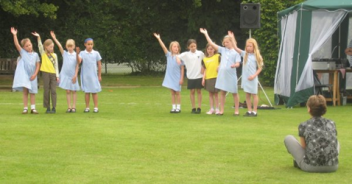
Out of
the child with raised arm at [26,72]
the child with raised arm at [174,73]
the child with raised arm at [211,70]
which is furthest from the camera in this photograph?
the child with raised arm at [174,73]

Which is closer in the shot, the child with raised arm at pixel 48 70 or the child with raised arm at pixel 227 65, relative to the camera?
the child with raised arm at pixel 227 65

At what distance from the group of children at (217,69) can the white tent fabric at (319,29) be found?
2.94m

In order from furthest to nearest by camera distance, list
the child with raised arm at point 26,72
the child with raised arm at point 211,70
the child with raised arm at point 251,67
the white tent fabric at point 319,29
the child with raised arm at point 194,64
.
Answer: the white tent fabric at point 319,29 < the child with raised arm at point 194,64 < the child with raised arm at point 211,70 < the child with raised arm at point 26,72 < the child with raised arm at point 251,67

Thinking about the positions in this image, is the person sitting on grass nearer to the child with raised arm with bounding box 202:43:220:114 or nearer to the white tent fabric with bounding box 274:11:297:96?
the child with raised arm with bounding box 202:43:220:114

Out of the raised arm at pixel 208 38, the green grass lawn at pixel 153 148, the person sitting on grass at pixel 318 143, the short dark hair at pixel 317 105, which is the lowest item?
the green grass lawn at pixel 153 148

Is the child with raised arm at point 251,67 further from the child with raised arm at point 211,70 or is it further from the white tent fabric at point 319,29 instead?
the white tent fabric at point 319,29

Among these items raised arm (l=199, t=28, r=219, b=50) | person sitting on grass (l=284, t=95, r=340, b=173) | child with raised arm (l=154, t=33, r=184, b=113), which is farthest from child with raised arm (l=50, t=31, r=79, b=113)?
person sitting on grass (l=284, t=95, r=340, b=173)

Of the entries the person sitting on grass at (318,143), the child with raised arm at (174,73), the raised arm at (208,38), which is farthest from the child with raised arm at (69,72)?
the person sitting on grass at (318,143)

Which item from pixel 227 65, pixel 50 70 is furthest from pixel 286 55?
pixel 50 70

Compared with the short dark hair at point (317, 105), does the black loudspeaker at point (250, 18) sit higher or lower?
higher

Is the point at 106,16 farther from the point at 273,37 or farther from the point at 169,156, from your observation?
the point at 169,156

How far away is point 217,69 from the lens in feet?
57.0

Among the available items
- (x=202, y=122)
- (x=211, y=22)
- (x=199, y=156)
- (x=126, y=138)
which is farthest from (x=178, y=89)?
(x=211, y=22)

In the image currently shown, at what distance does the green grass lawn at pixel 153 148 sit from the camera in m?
8.89
